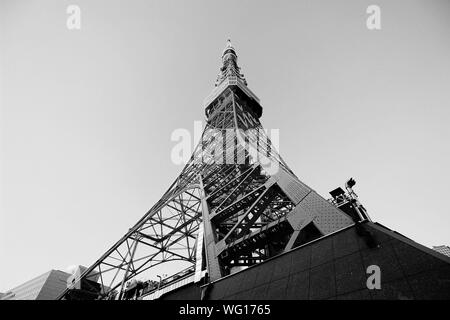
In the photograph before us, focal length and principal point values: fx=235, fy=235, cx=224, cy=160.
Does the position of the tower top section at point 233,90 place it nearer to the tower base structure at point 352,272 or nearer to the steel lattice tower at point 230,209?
the steel lattice tower at point 230,209

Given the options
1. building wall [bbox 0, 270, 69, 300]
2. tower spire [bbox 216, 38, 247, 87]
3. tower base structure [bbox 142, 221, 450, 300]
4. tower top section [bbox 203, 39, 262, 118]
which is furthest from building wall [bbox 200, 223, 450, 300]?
building wall [bbox 0, 270, 69, 300]

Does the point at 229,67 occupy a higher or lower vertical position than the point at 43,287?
higher

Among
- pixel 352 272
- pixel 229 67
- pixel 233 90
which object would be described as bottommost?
pixel 352 272

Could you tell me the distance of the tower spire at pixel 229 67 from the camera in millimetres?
30142

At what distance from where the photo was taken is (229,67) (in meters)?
32.4

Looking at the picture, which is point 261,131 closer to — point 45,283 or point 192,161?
point 192,161

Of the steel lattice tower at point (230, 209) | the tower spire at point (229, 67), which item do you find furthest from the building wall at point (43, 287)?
the tower spire at point (229, 67)

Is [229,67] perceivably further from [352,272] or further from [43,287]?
[43,287]

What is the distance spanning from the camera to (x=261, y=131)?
22828 millimetres

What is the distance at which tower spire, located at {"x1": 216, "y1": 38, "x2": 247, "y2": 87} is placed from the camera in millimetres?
30142

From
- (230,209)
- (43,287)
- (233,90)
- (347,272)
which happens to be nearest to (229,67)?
(233,90)

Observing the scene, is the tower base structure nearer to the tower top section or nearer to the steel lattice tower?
the steel lattice tower
